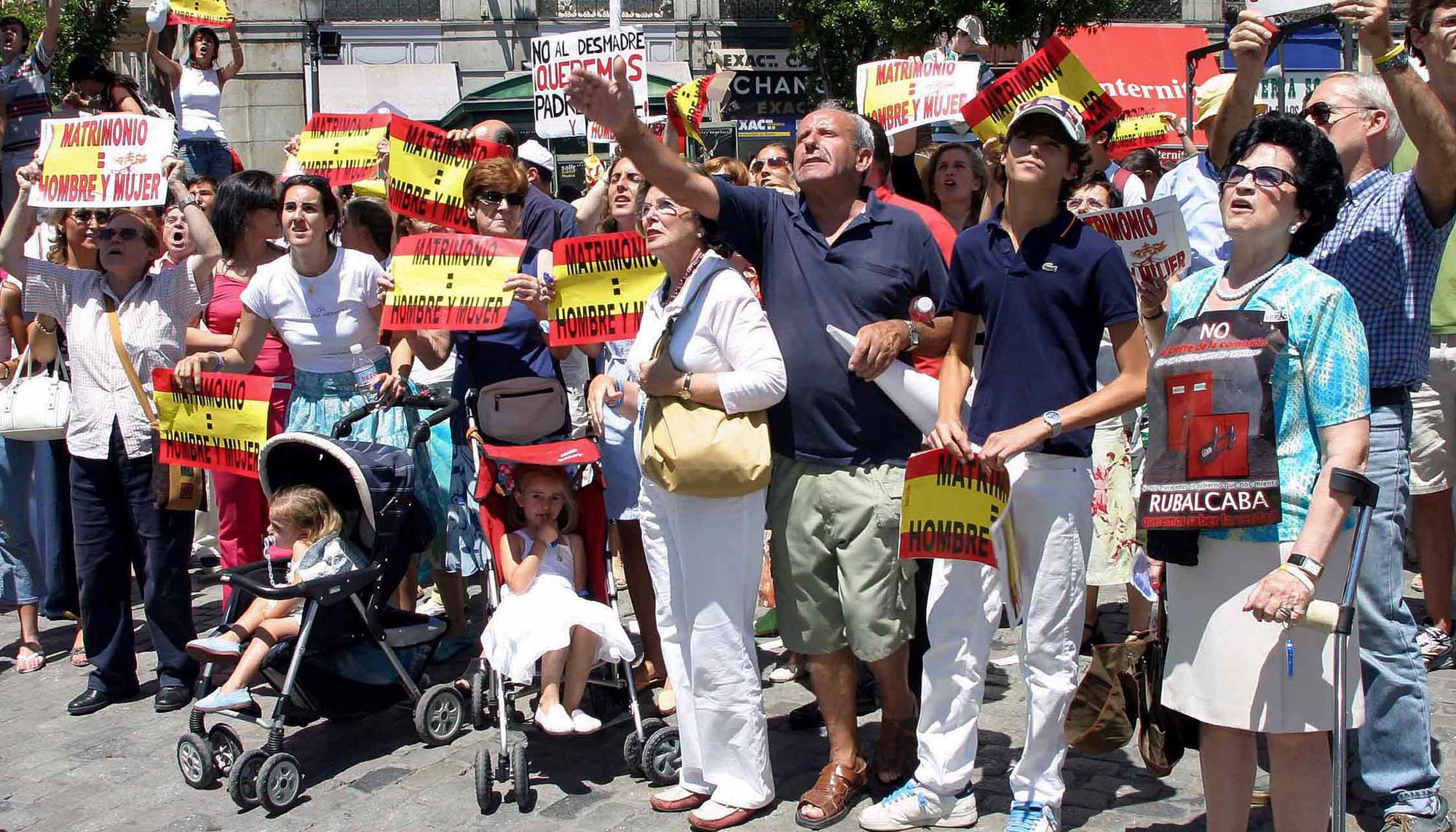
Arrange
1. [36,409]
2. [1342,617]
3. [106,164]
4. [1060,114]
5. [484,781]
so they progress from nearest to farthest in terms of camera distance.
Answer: [1342,617] → [1060,114] → [484,781] → [106,164] → [36,409]

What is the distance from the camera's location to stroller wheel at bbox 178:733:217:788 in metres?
5.32

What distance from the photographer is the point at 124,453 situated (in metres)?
6.45

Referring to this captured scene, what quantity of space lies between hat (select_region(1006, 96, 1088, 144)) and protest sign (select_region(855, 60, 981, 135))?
10.5 feet

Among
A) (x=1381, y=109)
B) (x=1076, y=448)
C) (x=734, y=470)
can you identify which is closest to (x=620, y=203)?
(x=734, y=470)

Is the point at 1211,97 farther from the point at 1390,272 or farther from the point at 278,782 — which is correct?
the point at 278,782

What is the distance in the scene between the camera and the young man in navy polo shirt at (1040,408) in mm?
4328

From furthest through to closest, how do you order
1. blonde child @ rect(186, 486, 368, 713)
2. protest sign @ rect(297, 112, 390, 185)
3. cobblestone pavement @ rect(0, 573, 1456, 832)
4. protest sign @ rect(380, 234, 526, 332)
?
1. protest sign @ rect(297, 112, 390, 185)
2. protest sign @ rect(380, 234, 526, 332)
3. blonde child @ rect(186, 486, 368, 713)
4. cobblestone pavement @ rect(0, 573, 1456, 832)

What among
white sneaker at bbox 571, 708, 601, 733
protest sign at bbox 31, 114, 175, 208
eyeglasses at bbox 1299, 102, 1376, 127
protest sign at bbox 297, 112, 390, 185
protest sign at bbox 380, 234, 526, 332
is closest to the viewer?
eyeglasses at bbox 1299, 102, 1376, 127

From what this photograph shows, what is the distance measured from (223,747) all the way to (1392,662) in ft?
13.7

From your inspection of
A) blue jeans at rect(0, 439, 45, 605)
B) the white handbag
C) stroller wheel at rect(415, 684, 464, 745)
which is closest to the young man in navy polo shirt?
stroller wheel at rect(415, 684, 464, 745)

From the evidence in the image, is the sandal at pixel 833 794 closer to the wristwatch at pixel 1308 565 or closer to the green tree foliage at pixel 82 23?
the wristwatch at pixel 1308 565

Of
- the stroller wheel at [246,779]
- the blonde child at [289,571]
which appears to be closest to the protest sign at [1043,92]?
the blonde child at [289,571]

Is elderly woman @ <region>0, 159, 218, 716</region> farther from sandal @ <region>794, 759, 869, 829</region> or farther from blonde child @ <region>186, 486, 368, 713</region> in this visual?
sandal @ <region>794, 759, 869, 829</region>

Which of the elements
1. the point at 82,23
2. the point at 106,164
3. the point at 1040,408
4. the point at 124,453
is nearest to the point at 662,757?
the point at 1040,408
